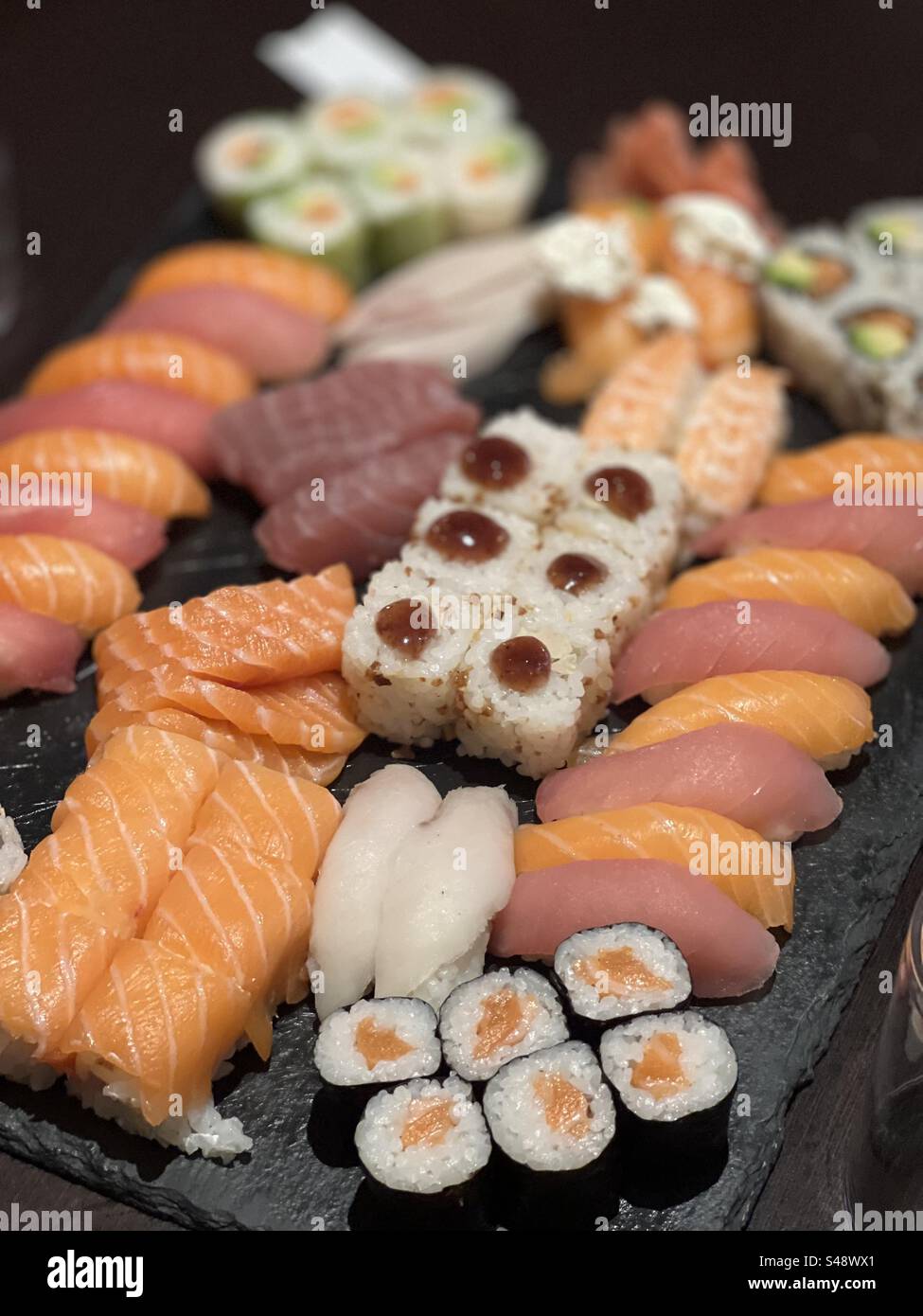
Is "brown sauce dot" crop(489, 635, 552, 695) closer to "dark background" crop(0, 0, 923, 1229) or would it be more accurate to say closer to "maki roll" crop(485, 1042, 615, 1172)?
"maki roll" crop(485, 1042, 615, 1172)

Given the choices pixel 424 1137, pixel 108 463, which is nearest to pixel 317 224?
pixel 108 463

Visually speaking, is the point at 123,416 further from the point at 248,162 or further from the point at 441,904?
the point at 441,904

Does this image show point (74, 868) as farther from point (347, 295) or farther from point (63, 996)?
point (347, 295)

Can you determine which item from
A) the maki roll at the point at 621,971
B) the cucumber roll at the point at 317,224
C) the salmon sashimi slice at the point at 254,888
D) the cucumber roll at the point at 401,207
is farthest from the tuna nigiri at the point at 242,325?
the maki roll at the point at 621,971

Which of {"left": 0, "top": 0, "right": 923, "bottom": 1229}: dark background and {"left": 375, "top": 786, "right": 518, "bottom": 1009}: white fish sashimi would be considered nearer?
{"left": 375, "top": 786, "right": 518, "bottom": 1009}: white fish sashimi

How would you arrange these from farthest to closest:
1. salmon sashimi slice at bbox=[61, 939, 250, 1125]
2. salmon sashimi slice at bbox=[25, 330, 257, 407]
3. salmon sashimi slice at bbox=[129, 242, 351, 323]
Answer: salmon sashimi slice at bbox=[129, 242, 351, 323] < salmon sashimi slice at bbox=[25, 330, 257, 407] < salmon sashimi slice at bbox=[61, 939, 250, 1125]

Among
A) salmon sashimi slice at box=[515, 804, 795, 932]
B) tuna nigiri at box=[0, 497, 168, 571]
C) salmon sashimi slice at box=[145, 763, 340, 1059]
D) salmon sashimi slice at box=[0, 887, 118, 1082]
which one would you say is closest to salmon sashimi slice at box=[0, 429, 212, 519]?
tuna nigiri at box=[0, 497, 168, 571]
